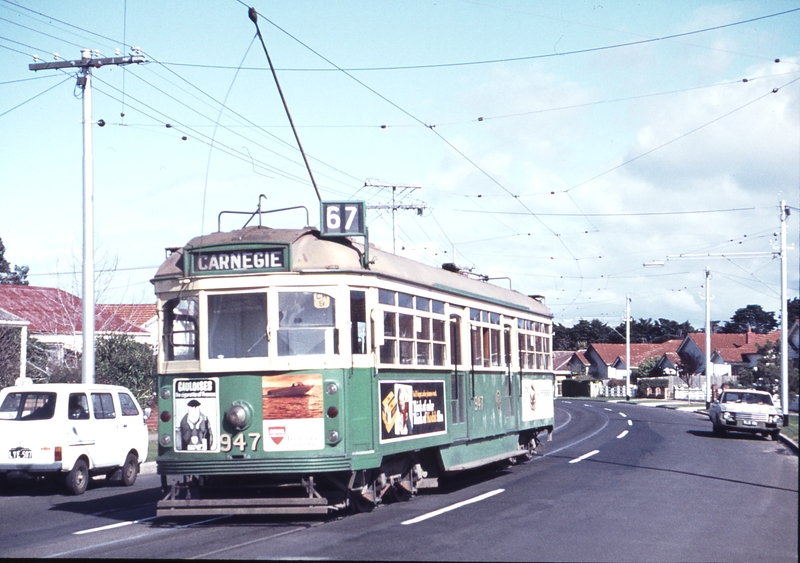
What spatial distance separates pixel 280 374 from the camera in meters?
→ 10.9

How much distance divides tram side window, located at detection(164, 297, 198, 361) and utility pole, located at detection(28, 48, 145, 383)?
991 centimetres

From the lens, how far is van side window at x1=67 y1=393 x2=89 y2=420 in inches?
643

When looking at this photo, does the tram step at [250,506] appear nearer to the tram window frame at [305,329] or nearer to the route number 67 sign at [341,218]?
the tram window frame at [305,329]

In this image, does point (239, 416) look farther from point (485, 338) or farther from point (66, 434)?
point (66, 434)

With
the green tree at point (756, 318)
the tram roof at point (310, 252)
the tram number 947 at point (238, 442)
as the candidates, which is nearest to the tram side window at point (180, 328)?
the tram roof at point (310, 252)

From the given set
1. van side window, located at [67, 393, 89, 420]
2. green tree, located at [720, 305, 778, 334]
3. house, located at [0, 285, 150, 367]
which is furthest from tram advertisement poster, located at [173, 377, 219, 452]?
green tree, located at [720, 305, 778, 334]

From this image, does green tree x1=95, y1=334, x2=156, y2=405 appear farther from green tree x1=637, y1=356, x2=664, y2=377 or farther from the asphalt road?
green tree x1=637, y1=356, x2=664, y2=377

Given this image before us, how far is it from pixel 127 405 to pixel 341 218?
28.7 feet

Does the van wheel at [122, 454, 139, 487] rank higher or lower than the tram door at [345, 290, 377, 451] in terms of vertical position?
lower

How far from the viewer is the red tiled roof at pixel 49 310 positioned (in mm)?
38250

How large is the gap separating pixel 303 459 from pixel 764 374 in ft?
89.0

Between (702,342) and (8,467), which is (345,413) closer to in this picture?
(8,467)

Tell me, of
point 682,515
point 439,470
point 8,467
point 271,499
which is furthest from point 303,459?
point 8,467

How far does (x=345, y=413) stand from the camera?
10820 millimetres
